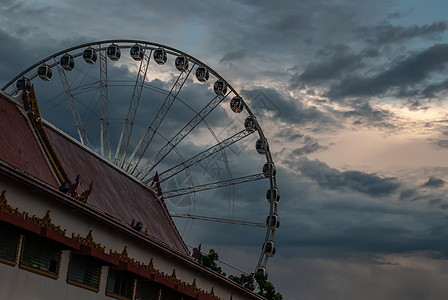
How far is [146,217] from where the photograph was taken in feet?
148

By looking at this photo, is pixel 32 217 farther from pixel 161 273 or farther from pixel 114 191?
pixel 114 191

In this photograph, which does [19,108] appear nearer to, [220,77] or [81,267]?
[81,267]

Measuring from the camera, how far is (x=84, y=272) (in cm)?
2956

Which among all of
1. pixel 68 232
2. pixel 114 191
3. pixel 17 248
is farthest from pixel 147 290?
pixel 17 248

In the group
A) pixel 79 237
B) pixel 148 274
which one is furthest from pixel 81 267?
pixel 148 274

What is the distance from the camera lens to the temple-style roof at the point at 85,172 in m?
30.1

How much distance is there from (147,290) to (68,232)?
7.63 metres

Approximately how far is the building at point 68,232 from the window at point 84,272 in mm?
40

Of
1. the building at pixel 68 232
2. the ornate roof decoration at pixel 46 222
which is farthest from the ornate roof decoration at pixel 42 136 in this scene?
the ornate roof decoration at pixel 46 222

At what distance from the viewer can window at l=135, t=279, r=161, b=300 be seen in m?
34.2

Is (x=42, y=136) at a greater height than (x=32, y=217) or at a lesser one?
greater

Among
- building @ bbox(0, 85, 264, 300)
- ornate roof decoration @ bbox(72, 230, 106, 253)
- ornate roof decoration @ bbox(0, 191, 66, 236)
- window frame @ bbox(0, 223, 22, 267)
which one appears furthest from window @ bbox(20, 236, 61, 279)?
ornate roof decoration @ bbox(72, 230, 106, 253)

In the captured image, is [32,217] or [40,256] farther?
[40,256]

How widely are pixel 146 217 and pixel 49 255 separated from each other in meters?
18.1
